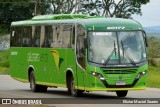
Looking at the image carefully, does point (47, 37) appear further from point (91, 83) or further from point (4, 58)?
point (4, 58)

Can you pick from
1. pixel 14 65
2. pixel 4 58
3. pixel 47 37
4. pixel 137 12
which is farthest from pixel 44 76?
pixel 137 12

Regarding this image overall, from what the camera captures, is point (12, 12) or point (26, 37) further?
point (12, 12)

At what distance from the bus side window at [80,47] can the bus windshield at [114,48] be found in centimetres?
36

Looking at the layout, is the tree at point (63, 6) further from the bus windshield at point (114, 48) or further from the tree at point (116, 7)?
the bus windshield at point (114, 48)

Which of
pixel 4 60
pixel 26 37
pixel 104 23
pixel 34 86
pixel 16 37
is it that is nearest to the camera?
pixel 104 23

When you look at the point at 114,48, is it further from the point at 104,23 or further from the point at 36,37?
the point at 36,37

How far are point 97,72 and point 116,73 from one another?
2.12 feet

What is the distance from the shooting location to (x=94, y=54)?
23516 millimetres

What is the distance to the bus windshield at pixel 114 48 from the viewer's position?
23.4 m

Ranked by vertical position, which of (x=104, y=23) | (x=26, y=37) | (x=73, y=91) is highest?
(x=104, y=23)

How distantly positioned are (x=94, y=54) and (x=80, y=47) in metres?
0.85

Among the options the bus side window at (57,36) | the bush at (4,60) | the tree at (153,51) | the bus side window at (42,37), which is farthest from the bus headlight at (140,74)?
the tree at (153,51)

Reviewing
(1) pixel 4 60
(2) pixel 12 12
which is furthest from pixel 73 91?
(2) pixel 12 12

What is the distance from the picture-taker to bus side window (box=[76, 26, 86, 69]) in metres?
23.8
